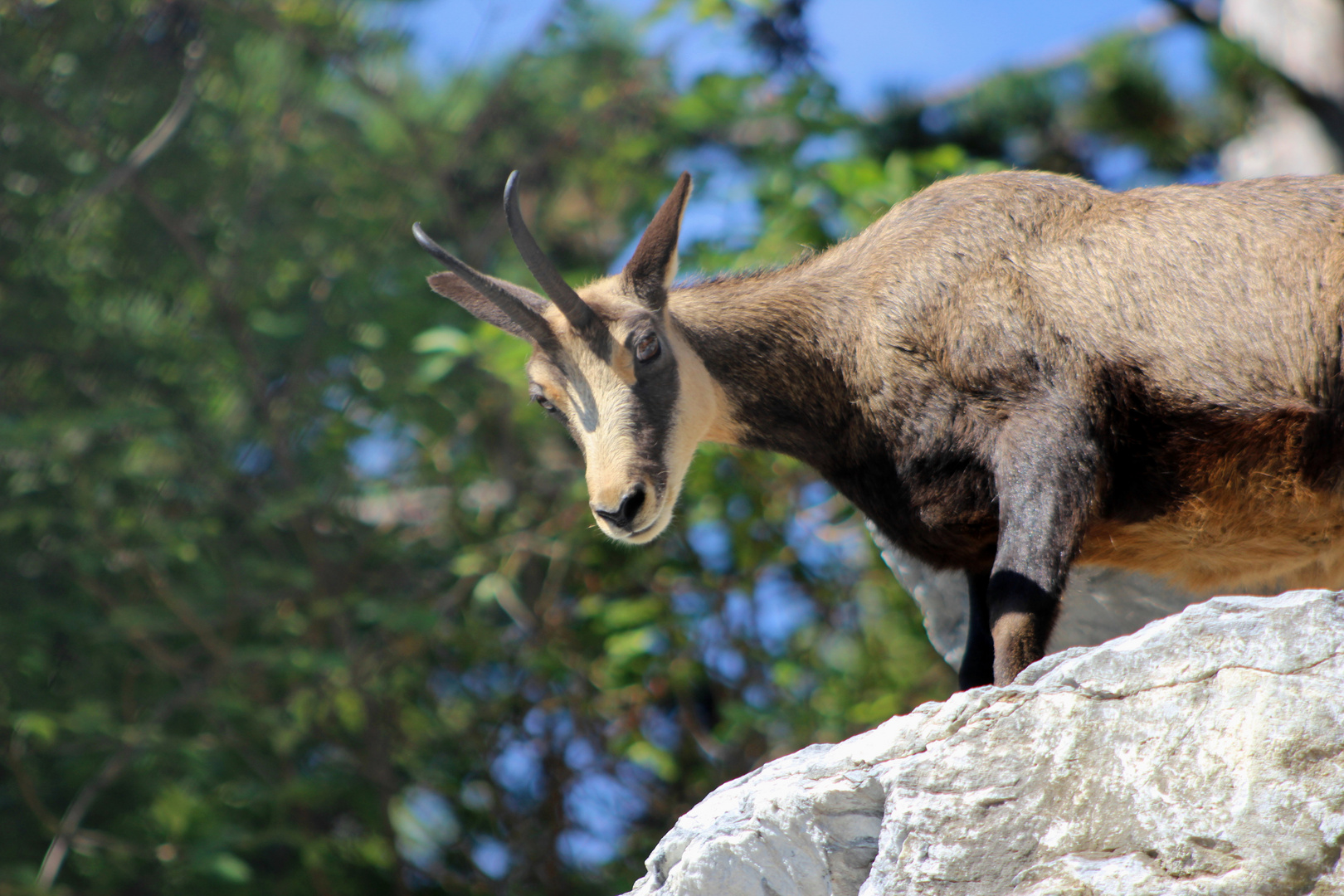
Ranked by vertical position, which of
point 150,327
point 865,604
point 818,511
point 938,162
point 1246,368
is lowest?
point 865,604

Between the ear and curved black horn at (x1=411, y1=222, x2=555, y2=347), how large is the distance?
31 mm

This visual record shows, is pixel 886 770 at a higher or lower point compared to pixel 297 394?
higher

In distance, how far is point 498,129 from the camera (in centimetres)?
861

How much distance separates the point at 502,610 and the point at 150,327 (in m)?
2.80

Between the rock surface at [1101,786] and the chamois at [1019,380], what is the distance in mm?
554

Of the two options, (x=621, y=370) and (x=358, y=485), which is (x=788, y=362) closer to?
(x=621, y=370)

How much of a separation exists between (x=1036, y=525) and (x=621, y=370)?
1284 millimetres

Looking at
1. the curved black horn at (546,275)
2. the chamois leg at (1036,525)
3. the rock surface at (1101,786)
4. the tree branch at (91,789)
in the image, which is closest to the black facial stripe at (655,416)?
the curved black horn at (546,275)

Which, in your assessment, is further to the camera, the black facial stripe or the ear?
the ear

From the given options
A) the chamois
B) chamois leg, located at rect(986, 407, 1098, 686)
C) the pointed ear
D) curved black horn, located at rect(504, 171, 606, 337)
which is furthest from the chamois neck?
chamois leg, located at rect(986, 407, 1098, 686)

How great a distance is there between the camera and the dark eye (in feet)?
12.6

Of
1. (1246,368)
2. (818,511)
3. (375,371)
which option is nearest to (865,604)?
(818,511)

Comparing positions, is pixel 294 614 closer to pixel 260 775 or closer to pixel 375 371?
pixel 260 775

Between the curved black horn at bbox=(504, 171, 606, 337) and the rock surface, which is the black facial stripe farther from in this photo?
the rock surface
